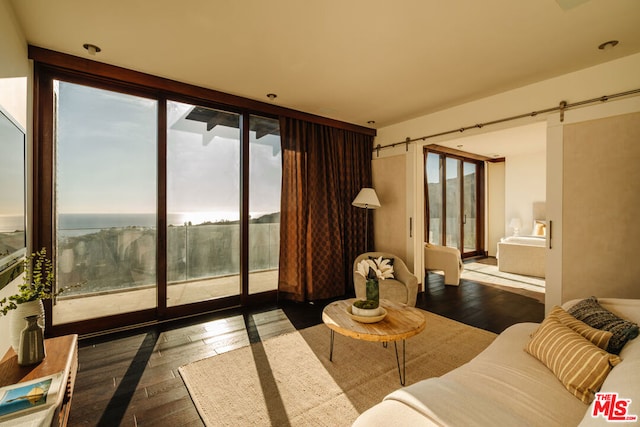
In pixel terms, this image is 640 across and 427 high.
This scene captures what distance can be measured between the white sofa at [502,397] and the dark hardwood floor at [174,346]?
4.39 feet

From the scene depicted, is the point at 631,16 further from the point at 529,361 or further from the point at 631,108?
the point at 529,361

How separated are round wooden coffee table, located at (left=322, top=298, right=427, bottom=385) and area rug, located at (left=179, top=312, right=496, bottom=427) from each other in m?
0.18

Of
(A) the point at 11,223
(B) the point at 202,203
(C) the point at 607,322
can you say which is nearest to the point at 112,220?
(B) the point at 202,203

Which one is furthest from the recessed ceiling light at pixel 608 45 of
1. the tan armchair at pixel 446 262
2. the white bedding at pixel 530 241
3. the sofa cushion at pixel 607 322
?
the white bedding at pixel 530 241

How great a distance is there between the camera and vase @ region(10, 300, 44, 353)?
1.48m

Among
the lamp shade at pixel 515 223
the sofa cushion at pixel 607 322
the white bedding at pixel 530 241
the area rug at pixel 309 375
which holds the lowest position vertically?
the area rug at pixel 309 375

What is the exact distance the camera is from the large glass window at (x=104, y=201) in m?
2.76

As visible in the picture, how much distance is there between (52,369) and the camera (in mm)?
1436

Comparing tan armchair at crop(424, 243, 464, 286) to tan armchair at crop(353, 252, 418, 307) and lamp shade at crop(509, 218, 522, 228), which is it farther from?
lamp shade at crop(509, 218, 522, 228)

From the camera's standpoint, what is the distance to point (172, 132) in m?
3.29

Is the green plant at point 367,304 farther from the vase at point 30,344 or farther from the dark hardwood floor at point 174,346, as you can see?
the vase at point 30,344

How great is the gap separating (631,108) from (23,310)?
15.3ft

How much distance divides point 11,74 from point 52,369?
1.93 meters

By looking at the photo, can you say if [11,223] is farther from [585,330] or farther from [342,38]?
[585,330]
